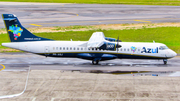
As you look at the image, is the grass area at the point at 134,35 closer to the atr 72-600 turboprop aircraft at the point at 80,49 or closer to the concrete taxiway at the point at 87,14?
the concrete taxiway at the point at 87,14

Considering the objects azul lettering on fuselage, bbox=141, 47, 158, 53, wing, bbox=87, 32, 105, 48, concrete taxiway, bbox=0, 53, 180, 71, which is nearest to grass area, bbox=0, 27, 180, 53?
concrete taxiway, bbox=0, 53, 180, 71

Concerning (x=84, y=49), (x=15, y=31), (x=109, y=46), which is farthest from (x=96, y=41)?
(x=15, y=31)

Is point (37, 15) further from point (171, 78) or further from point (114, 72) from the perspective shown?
point (171, 78)

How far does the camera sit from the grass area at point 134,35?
2020 inches

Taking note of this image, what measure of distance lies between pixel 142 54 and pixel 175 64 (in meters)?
5.21

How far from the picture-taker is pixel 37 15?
225ft

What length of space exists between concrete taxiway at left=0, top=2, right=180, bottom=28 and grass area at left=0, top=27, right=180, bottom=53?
658 centimetres

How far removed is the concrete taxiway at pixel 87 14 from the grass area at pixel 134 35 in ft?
21.6

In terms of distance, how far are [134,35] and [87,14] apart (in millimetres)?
20223

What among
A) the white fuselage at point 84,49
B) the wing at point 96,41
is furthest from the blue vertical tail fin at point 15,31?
the wing at point 96,41

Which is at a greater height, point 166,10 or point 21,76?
point 166,10

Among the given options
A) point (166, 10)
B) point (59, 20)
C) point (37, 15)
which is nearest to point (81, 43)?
point (59, 20)

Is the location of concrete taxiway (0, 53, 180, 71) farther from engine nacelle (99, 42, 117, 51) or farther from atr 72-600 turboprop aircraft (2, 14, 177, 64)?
engine nacelle (99, 42, 117, 51)

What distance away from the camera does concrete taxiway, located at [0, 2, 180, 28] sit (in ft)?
207
